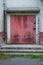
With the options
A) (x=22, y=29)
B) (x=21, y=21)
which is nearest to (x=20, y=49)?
(x=22, y=29)

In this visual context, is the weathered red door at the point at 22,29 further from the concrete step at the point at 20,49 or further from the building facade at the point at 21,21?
the concrete step at the point at 20,49

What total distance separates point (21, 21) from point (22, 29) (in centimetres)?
55

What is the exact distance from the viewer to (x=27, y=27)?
1991cm

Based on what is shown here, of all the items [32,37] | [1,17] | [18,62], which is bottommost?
[18,62]

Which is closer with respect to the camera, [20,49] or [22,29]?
[20,49]

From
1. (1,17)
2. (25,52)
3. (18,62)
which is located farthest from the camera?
(1,17)

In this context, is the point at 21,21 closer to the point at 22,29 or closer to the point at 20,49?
the point at 22,29

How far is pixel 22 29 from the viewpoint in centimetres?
1994

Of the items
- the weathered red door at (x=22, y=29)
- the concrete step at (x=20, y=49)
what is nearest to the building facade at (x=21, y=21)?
the weathered red door at (x=22, y=29)

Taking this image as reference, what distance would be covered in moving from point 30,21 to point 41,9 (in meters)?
1.16

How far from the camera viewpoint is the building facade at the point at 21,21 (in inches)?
767

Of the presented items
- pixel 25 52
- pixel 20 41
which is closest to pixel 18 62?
pixel 25 52

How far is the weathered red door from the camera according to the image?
65.0 feet

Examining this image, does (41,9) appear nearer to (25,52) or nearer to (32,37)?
(32,37)
